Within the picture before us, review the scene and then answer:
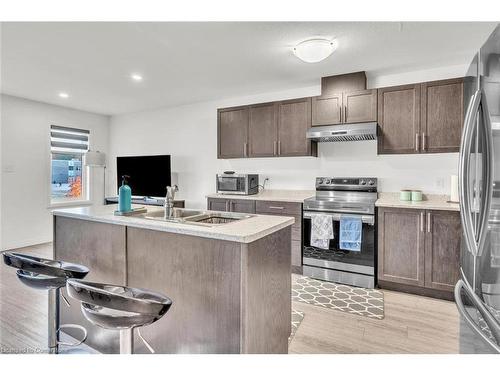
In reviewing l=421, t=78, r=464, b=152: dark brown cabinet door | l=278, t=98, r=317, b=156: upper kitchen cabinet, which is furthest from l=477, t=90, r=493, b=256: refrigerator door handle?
l=278, t=98, r=317, b=156: upper kitchen cabinet

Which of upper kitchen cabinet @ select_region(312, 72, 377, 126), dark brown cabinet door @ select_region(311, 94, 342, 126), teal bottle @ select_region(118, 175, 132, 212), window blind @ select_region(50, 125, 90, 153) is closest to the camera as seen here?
teal bottle @ select_region(118, 175, 132, 212)

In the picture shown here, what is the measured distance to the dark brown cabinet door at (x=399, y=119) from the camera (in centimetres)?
314

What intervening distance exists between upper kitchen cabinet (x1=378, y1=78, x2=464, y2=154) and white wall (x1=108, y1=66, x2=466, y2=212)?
313 millimetres

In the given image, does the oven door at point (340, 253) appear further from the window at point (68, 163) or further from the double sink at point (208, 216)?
the window at point (68, 163)

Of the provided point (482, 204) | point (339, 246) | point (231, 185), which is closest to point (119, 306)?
point (482, 204)

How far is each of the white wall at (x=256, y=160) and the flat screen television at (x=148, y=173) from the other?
400 millimetres

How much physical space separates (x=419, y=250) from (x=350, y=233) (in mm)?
672

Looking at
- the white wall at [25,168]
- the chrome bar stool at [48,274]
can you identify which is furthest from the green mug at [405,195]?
the white wall at [25,168]

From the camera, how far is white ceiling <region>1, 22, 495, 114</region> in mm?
2420

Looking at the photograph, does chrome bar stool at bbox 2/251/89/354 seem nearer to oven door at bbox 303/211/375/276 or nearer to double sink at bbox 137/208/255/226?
double sink at bbox 137/208/255/226

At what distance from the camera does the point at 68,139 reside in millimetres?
5359

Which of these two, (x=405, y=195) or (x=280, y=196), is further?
(x=280, y=196)

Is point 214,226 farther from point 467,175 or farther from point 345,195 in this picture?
point 345,195
